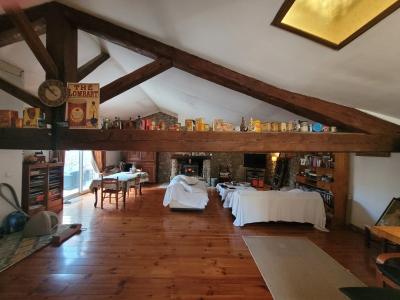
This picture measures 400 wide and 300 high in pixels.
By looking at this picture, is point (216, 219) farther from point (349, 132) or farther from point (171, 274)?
point (349, 132)

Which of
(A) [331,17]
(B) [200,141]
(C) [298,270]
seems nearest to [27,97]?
(B) [200,141]

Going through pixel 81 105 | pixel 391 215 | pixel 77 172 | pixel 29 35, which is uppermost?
pixel 29 35

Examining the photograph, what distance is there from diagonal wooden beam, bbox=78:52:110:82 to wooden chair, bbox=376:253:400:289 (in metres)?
5.08

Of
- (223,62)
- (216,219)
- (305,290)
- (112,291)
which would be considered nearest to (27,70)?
(223,62)

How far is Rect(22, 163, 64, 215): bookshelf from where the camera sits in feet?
15.1

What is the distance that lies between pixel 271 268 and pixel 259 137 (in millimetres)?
1691

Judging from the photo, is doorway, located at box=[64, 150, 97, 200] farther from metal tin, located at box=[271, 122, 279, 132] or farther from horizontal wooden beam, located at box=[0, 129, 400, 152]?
metal tin, located at box=[271, 122, 279, 132]

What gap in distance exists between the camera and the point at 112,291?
8.18 ft

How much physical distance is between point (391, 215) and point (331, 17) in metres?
3.55

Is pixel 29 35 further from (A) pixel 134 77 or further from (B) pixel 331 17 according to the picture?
(B) pixel 331 17

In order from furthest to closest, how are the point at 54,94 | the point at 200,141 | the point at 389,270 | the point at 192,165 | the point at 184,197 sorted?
the point at 192,165, the point at 184,197, the point at 200,141, the point at 54,94, the point at 389,270

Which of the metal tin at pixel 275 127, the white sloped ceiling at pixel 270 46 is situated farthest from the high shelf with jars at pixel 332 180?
the metal tin at pixel 275 127

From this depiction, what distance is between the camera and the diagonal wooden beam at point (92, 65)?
14.7 ft

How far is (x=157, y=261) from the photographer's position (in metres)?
3.15
